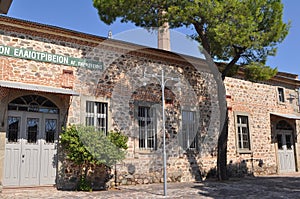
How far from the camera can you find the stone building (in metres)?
8.52

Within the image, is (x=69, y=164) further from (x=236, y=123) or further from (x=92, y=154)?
(x=236, y=123)

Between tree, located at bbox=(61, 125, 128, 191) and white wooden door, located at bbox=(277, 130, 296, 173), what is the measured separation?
920cm

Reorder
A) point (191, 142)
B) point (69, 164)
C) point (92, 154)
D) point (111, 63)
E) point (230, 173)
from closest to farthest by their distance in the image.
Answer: point (92, 154)
point (69, 164)
point (111, 63)
point (191, 142)
point (230, 173)

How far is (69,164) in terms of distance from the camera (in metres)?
8.94

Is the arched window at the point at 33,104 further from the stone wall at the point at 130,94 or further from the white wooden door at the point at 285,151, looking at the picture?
the white wooden door at the point at 285,151

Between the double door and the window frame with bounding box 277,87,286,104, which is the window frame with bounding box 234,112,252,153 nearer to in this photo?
the window frame with bounding box 277,87,286,104

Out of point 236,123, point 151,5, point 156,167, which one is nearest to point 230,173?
point 236,123

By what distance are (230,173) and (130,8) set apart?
25.0 ft

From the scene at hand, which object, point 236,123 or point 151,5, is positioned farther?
point 236,123

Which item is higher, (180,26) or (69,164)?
(180,26)

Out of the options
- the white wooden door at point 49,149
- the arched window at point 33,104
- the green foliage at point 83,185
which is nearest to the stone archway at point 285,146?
the green foliage at point 83,185

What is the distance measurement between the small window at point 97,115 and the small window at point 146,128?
52.8 inches

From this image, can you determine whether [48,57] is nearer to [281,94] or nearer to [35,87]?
[35,87]

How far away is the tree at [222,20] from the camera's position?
9.70 meters
